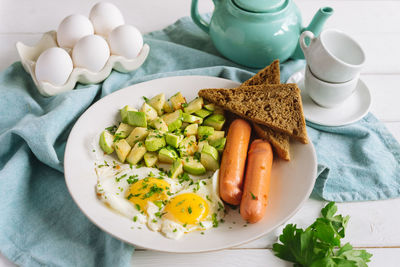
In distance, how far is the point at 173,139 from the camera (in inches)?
89.0

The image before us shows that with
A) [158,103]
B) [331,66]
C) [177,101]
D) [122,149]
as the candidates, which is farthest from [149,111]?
[331,66]

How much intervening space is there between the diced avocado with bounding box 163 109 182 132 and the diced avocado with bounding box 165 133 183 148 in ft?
0.29

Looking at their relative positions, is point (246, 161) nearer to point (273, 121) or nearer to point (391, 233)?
point (273, 121)

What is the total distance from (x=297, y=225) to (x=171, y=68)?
Answer: 1.52 meters

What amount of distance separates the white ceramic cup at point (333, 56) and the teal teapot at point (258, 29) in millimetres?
184

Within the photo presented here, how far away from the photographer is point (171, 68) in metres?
3.05

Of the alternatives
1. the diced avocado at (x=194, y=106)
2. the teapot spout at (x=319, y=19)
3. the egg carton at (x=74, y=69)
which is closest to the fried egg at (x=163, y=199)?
the diced avocado at (x=194, y=106)

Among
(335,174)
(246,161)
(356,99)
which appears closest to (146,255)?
(246,161)

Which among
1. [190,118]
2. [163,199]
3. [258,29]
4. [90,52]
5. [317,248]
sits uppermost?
[258,29]

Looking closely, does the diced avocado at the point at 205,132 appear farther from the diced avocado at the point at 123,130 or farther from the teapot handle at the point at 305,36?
the teapot handle at the point at 305,36

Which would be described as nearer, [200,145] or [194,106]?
[200,145]

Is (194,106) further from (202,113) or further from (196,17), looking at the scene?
(196,17)

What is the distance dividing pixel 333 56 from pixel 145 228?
5.10 feet

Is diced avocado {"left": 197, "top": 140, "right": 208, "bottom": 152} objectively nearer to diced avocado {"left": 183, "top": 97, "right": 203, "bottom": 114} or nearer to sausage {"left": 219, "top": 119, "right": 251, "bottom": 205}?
sausage {"left": 219, "top": 119, "right": 251, "bottom": 205}
